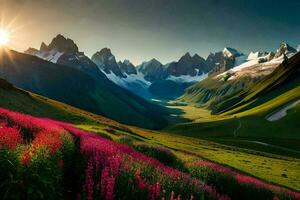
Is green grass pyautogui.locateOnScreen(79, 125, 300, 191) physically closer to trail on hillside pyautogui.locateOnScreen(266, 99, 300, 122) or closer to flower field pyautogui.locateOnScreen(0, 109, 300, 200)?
flower field pyautogui.locateOnScreen(0, 109, 300, 200)

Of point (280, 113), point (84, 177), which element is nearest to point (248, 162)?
point (84, 177)

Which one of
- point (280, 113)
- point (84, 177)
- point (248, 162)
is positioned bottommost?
point (84, 177)

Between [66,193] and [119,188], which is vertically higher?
[119,188]

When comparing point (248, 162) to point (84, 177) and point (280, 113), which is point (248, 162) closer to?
point (84, 177)

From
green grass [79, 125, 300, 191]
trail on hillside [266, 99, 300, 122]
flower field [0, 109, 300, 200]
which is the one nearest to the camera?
flower field [0, 109, 300, 200]

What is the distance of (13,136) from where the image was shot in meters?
15.1

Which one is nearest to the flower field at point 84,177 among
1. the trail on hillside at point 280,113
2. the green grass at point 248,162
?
the green grass at point 248,162

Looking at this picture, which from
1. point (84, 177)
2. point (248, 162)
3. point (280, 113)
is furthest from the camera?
point (280, 113)

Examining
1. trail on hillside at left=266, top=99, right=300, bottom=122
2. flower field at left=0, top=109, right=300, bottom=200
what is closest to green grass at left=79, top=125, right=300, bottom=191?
flower field at left=0, top=109, right=300, bottom=200

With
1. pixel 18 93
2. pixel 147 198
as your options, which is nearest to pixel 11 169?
pixel 147 198

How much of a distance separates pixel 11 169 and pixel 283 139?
431ft

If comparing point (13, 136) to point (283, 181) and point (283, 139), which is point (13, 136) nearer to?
point (283, 181)

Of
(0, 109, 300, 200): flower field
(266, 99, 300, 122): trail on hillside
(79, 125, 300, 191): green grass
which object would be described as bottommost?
(0, 109, 300, 200): flower field

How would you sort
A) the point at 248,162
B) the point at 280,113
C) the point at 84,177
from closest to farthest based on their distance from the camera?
the point at 84,177
the point at 248,162
the point at 280,113
